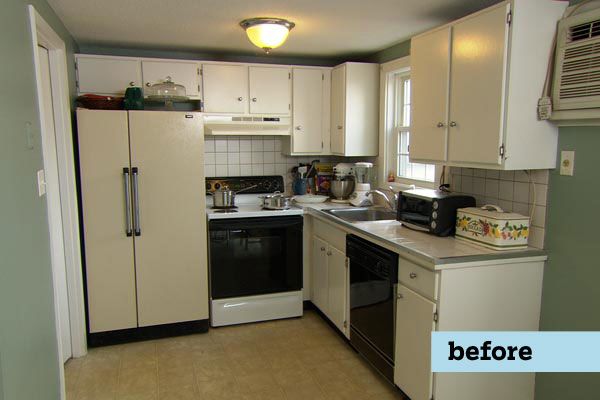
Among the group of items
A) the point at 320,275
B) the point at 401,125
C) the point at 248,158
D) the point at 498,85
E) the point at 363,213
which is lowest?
the point at 320,275

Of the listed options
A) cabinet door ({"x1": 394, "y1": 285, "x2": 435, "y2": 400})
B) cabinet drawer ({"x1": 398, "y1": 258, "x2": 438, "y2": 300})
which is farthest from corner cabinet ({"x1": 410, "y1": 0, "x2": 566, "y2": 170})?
cabinet door ({"x1": 394, "y1": 285, "x2": 435, "y2": 400})

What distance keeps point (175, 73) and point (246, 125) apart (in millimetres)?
706

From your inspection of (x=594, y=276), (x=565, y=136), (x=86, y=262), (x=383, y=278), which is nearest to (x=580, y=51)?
(x=565, y=136)

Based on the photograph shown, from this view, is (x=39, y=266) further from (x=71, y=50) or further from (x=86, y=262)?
(x=71, y=50)

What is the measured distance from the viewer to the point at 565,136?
2.20 meters

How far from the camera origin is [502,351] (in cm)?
218

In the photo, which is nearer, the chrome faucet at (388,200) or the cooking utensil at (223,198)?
the chrome faucet at (388,200)

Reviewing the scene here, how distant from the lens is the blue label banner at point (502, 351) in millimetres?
2141

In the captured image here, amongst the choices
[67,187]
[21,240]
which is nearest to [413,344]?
[21,240]

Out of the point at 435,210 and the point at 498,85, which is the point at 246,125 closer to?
the point at 435,210

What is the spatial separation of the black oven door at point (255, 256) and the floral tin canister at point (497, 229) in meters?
1.62

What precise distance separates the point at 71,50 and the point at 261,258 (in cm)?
213

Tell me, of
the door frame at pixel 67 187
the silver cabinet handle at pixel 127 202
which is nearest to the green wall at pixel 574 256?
the silver cabinet handle at pixel 127 202

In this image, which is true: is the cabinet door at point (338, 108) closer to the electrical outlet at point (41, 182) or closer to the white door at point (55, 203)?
the white door at point (55, 203)
